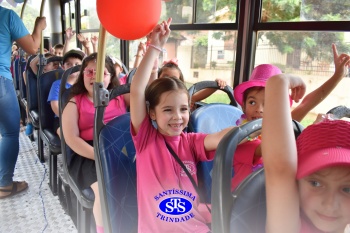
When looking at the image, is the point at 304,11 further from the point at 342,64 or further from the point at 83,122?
the point at 83,122

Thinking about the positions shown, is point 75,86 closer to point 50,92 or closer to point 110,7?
point 50,92

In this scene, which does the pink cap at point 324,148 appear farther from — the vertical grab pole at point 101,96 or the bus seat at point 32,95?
the bus seat at point 32,95

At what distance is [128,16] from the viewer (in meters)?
1.02

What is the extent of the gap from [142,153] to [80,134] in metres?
0.72

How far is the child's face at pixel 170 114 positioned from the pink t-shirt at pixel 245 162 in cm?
24

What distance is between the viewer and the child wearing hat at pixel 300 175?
70cm

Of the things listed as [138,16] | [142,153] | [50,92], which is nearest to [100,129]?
[142,153]

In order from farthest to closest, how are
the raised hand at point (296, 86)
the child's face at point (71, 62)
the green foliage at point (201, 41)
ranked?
the child's face at point (71, 62) < the green foliage at point (201, 41) < the raised hand at point (296, 86)

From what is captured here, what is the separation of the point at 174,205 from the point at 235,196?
0.47 metres

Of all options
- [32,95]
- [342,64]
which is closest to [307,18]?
[342,64]

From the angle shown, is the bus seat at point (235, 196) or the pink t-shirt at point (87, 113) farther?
the pink t-shirt at point (87, 113)

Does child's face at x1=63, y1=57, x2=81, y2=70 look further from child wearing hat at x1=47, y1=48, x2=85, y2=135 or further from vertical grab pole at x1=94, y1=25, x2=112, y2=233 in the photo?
vertical grab pole at x1=94, y1=25, x2=112, y2=233

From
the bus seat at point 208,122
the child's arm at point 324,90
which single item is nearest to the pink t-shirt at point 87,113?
the bus seat at point 208,122

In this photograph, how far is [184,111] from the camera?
1282 millimetres
